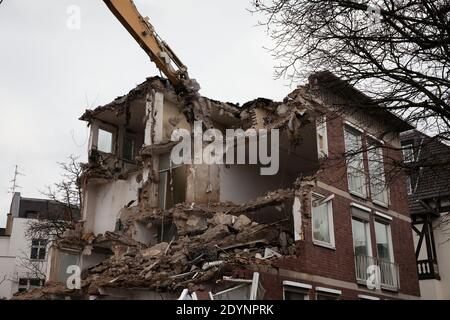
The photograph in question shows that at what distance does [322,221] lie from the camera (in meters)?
16.1

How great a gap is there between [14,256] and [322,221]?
32.2m

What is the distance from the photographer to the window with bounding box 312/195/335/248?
51.5ft

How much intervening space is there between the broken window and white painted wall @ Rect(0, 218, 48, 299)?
23.0 metres

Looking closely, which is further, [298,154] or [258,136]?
[298,154]

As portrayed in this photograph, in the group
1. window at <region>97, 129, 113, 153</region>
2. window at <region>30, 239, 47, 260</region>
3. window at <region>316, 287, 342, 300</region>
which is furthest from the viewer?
window at <region>30, 239, 47, 260</region>

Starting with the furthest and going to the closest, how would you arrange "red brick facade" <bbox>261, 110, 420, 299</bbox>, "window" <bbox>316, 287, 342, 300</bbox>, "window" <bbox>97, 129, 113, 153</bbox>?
"window" <bbox>97, 129, 113, 153</bbox>
"window" <bbox>316, 287, 342, 300</bbox>
"red brick facade" <bbox>261, 110, 420, 299</bbox>

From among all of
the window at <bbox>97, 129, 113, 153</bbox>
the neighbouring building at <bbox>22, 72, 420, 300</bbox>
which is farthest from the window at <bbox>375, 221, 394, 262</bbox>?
the window at <bbox>97, 129, 113, 153</bbox>

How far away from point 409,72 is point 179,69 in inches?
537

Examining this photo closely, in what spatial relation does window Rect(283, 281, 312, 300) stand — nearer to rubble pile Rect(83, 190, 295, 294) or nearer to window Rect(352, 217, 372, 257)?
rubble pile Rect(83, 190, 295, 294)

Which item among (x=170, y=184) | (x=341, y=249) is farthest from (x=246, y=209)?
(x=170, y=184)

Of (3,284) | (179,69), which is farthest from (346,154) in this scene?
(3,284)

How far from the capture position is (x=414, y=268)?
19.8 metres

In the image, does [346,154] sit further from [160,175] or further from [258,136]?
[160,175]

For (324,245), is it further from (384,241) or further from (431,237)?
(431,237)
